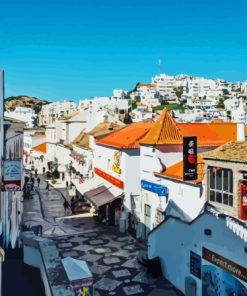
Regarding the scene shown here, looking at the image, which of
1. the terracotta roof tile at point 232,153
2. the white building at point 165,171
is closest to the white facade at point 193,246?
the white building at point 165,171

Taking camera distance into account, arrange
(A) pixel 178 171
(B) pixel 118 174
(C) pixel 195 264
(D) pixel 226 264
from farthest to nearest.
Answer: (B) pixel 118 174 < (A) pixel 178 171 < (C) pixel 195 264 < (D) pixel 226 264

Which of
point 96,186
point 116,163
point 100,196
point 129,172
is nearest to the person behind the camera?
point 129,172

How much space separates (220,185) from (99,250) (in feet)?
41.9

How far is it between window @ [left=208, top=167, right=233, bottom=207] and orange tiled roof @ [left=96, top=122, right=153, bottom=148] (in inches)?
551

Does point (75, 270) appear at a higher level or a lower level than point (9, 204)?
lower

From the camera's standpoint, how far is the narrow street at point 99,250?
21141 millimetres

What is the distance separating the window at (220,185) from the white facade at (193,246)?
0.86 meters

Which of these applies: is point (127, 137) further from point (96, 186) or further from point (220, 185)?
point (220, 185)

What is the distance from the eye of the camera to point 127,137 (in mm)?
35938

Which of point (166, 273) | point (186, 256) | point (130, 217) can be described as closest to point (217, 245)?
point (186, 256)

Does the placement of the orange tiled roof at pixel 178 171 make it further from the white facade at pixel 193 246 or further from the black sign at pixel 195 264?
the black sign at pixel 195 264

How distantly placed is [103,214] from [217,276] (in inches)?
789

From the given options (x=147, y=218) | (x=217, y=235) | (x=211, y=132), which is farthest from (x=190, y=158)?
(x=211, y=132)

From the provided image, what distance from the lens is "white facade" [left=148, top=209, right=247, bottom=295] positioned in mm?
17192
